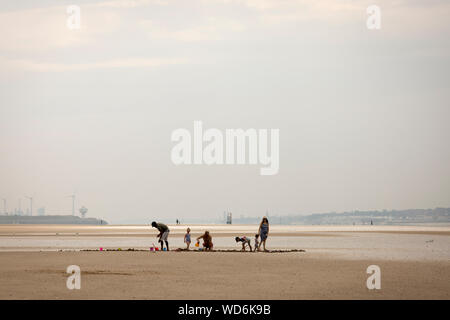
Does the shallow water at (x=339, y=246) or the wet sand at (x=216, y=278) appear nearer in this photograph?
the wet sand at (x=216, y=278)

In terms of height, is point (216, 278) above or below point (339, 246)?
above

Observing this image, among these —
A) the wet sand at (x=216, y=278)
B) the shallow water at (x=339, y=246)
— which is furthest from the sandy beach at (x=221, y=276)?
the shallow water at (x=339, y=246)

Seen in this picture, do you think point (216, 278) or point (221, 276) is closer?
point (216, 278)

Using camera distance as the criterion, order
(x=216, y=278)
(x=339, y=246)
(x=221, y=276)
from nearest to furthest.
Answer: (x=216, y=278) < (x=221, y=276) < (x=339, y=246)

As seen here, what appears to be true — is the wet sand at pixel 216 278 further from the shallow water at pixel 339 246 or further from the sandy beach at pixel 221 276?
the shallow water at pixel 339 246

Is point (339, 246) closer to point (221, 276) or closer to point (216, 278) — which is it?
point (221, 276)

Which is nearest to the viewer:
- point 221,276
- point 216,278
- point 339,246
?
point 216,278

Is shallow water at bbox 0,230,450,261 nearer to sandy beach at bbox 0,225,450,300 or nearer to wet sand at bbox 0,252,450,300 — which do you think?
sandy beach at bbox 0,225,450,300

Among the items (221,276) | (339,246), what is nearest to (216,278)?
(221,276)
